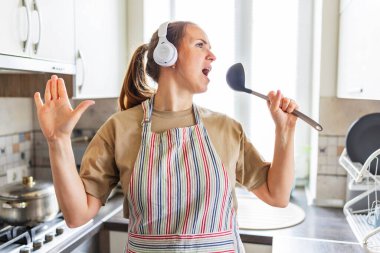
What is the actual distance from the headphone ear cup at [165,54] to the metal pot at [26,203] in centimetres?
71

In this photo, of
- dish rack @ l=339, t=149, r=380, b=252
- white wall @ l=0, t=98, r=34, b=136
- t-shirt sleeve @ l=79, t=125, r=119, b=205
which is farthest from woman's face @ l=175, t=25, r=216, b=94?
white wall @ l=0, t=98, r=34, b=136

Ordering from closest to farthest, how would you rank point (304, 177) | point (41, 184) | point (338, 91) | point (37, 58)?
point (37, 58)
point (41, 184)
point (338, 91)
point (304, 177)

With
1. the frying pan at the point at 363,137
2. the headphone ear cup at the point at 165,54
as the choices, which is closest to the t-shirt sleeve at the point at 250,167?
the headphone ear cup at the point at 165,54

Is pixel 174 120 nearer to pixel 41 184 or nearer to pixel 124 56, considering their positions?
pixel 41 184

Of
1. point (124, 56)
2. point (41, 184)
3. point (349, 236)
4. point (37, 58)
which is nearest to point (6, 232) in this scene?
point (41, 184)

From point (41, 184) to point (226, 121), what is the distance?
78cm

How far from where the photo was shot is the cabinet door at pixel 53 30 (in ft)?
4.35

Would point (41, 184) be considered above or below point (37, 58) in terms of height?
below

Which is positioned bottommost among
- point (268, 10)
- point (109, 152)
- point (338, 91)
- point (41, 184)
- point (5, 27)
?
point (41, 184)

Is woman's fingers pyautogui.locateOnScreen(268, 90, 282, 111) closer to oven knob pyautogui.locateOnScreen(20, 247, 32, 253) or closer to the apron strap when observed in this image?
the apron strap

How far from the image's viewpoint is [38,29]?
52.6 inches

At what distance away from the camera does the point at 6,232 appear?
1399 mm

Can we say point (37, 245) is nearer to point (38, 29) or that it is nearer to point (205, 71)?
point (38, 29)

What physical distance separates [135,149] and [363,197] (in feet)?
3.35
